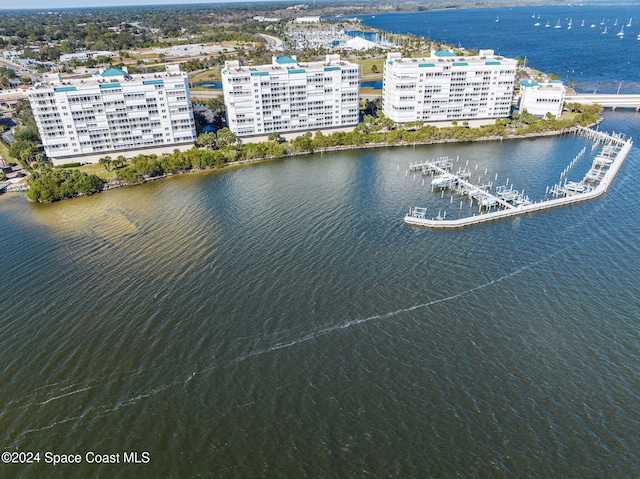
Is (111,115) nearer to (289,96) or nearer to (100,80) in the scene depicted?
(100,80)

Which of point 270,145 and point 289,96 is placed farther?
point 289,96

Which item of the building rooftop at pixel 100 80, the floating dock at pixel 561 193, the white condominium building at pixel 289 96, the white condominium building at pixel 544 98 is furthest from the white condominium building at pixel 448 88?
the building rooftop at pixel 100 80

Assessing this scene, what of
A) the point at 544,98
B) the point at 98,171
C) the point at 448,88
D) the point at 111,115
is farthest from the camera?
the point at 544,98

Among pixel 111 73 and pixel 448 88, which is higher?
pixel 111 73

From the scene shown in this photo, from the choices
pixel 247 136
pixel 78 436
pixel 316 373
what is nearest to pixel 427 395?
pixel 316 373

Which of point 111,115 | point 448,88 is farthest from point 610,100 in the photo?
point 111,115

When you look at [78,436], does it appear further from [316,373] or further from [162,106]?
[162,106]

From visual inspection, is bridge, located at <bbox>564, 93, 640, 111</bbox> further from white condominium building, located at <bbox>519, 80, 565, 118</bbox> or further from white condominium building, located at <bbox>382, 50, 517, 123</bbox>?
white condominium building, located at <bbox>382, 50, 517, 123</bbox>


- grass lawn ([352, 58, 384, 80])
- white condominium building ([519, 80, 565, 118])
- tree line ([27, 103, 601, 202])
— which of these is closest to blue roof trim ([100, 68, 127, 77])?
tree line ([27, 103, 601, 202])
